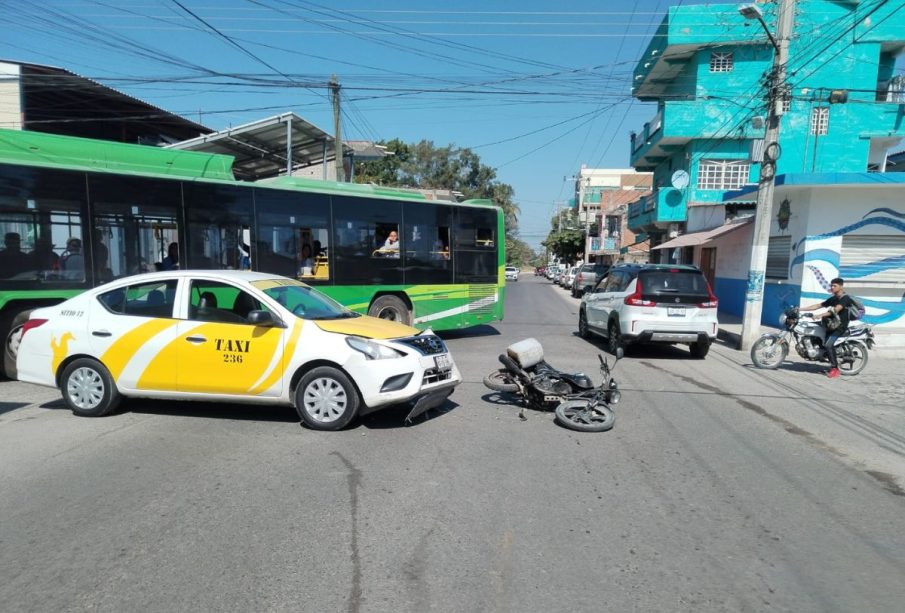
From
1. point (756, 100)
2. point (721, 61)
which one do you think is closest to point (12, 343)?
point (756, 100)

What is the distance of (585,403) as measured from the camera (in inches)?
266

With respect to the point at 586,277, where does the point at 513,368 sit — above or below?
above

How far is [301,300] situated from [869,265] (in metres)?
15.4

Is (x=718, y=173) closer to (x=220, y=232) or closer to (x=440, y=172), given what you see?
(x=220, y=232)

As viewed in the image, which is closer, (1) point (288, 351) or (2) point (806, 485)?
(2) point (806, 485)

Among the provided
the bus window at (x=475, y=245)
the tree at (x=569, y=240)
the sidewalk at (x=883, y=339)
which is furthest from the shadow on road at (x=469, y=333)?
the tree at (x=569, y=240)

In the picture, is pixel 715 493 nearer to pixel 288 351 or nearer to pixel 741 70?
pixel 288 351

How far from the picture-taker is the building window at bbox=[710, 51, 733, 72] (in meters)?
27.9

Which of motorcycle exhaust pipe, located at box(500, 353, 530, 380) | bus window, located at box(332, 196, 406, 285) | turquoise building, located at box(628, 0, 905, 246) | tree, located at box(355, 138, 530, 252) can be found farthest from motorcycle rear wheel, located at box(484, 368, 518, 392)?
tree, located at box(355, 138, 530, 252)

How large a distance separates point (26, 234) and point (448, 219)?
778cm

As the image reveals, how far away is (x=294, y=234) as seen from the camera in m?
11.3

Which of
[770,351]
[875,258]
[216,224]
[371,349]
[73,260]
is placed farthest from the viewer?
[875,258]

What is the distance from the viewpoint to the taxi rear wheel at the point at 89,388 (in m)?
6.52

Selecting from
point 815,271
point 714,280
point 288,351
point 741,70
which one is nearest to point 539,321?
point 815,271
